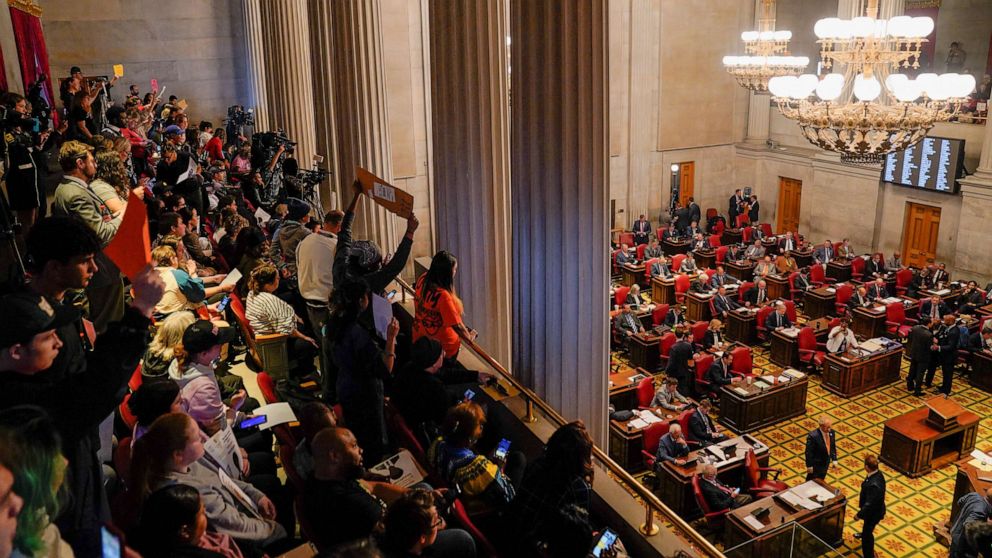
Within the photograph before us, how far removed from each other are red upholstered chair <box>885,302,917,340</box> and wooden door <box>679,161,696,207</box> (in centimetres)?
869

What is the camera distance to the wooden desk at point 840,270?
50.8 ft

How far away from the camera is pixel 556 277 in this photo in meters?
4.91

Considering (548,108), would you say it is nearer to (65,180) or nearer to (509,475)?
(509,475)

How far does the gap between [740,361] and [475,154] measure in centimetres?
680

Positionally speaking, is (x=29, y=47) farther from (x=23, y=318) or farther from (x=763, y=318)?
(x=23, y=318)

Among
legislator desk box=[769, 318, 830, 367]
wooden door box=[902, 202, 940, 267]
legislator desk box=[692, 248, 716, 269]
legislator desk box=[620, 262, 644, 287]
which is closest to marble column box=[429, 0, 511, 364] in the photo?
legislator desk box=[769, 318, 830, 367]

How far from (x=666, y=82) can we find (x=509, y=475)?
57.8 feet

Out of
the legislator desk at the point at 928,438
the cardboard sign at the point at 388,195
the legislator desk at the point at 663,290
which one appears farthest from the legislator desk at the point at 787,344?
the cardboard sign at the point at 388,195

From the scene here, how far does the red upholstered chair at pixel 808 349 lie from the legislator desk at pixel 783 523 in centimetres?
415

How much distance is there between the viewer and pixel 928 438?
9.13 m

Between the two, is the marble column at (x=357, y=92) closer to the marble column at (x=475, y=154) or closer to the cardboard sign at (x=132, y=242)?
the marble column at (x=475, y=154)

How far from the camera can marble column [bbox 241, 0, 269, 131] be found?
54.9ft

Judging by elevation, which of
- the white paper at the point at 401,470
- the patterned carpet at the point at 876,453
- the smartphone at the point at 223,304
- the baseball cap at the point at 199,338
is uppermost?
the baseball cap at the point at 199,338

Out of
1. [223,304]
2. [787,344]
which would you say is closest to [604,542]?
[223,304]
